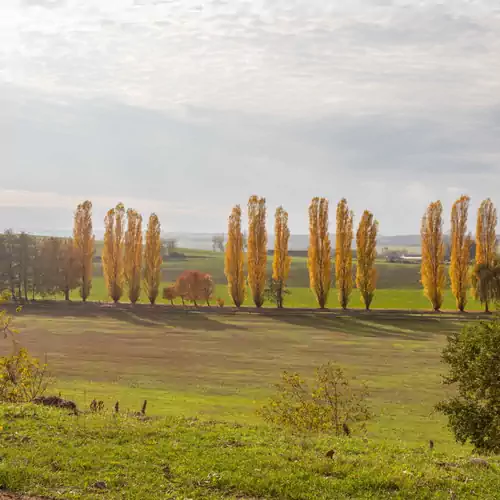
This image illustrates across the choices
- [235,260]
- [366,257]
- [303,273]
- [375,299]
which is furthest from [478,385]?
Answer: [303,273]

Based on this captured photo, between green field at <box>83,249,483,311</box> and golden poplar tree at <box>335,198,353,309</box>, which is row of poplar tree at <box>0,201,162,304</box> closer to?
green field at <box>83,249,483,311</box>

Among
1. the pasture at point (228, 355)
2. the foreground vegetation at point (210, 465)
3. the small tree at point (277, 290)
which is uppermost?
the small tree at point (277, 290)

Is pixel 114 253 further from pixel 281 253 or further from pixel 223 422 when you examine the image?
pixel 223 422

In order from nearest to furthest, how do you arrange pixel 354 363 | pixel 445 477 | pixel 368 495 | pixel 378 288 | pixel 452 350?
pixel 368 495 < pixel 445 477 < pixel 452 350 < pixel 354 363 < pixel 378 288

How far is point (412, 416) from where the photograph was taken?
2612cm

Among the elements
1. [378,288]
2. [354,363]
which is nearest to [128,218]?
[354,363]

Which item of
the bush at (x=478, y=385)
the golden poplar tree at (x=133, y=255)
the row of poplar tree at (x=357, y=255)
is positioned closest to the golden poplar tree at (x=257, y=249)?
the row of poplar tree at (x=357, y=255)

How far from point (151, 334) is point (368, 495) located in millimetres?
43241

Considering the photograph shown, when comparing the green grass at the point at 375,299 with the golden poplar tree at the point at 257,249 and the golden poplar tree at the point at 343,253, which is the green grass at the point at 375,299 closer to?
the golden poplar tree at the point at 257,249

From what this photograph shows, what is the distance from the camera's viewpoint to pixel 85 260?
79750 mm

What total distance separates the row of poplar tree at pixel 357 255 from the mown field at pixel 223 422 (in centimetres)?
813

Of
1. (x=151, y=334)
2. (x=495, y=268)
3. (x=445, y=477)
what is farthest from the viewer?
(x=495, y=268)

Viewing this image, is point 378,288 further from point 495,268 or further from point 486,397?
point 486,397

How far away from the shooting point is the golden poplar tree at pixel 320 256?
2781 inches
